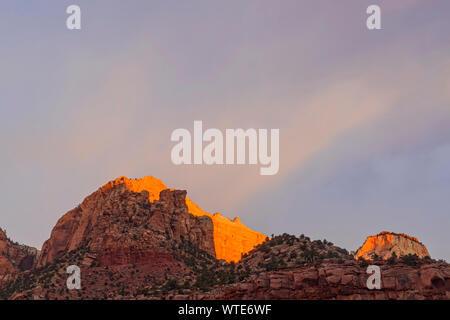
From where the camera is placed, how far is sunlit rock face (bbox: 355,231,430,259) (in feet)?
535

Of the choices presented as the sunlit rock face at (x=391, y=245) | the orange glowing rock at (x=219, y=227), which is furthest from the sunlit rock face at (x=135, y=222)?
the sunlit rock face at (x=391, y=245)

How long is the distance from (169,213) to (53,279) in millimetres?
36531

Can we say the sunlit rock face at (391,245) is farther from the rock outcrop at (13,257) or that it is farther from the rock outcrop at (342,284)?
the rock outcrop at (13,257)

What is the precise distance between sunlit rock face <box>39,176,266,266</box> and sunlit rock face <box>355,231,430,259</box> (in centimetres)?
3655

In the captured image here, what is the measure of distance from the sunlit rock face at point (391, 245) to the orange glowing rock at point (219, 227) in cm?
3300

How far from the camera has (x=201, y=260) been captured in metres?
146

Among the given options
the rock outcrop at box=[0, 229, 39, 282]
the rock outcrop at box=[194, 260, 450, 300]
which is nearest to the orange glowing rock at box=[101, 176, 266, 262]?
the rock outcrop at box=[0, 229, 39, 282]

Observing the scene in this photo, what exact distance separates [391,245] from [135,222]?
64593 millimetres

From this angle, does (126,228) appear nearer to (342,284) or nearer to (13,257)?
(13,257)

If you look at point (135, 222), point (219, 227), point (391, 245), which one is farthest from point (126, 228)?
point (391, 245)

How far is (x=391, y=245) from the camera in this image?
164m
